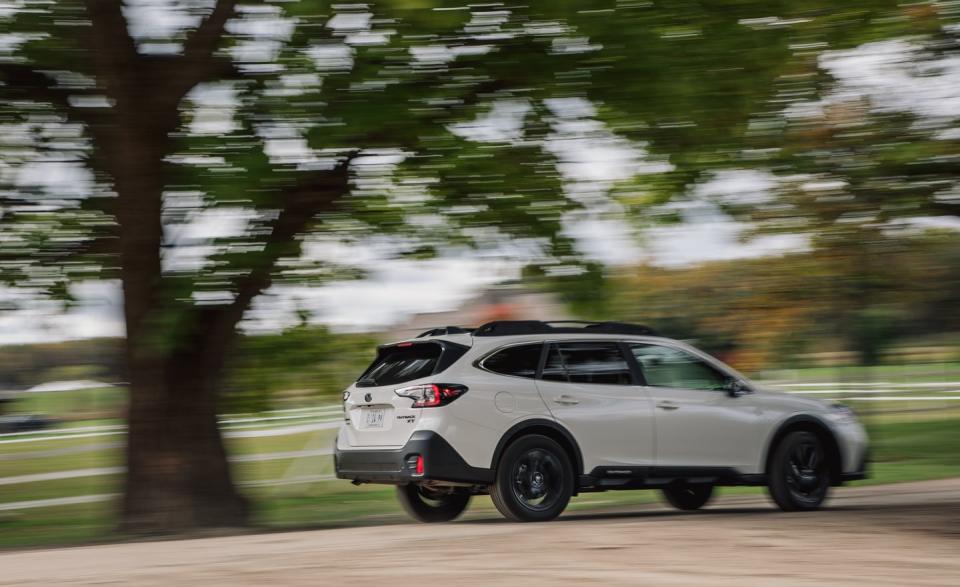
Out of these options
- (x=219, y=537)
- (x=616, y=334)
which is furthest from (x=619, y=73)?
(x=219, y=537)

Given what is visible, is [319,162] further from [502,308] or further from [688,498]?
[502,308]

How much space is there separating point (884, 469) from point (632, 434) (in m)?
10.4

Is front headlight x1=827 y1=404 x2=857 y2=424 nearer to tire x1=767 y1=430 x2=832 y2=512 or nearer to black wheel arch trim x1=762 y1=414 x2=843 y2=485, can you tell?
black wheel arch trim x1=762 y1=414 x2=843 y2=485

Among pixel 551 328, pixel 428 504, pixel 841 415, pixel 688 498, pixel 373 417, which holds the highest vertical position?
pixel 551 328

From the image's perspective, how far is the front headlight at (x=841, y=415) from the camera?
13.7 meters

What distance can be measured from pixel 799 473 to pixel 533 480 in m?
3.11

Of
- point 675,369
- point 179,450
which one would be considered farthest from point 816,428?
point 179,450

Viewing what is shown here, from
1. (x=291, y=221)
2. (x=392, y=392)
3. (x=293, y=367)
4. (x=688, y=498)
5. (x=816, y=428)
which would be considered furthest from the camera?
(x=293, y=367)

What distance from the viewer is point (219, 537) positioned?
1218 cm

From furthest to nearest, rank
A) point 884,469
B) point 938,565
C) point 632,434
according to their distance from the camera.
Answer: point 884,469
point 632,434
point 938,565

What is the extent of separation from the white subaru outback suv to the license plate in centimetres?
1

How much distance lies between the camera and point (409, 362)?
12.1 meters

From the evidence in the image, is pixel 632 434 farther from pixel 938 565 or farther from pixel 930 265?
pixel 930 265

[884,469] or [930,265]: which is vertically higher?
[930,265]
